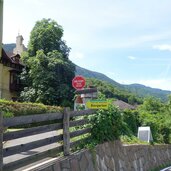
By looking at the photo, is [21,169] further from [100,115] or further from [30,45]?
[30,45]

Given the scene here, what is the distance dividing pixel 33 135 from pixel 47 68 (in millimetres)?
36817

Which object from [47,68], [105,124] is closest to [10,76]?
[47,68]

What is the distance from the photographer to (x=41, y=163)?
9.75m

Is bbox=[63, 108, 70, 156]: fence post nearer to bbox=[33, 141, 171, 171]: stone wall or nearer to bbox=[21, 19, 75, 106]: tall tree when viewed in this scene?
bbox=[33, 141, 171, 171]: stone wall

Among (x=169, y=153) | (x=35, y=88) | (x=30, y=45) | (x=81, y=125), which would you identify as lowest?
(x=169, y=153)

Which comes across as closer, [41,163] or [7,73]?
[41,163]

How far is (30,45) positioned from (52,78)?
7791 millimetres

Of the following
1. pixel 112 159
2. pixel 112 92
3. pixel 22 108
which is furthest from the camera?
pixel 112 92

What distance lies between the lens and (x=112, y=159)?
44.9ft

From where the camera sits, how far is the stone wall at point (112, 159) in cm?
1062

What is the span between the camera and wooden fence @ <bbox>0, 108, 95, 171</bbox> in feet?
28.3

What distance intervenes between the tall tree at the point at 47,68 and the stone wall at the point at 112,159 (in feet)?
81.2

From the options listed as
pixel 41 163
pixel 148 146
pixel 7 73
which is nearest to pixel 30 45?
pixel 7 73

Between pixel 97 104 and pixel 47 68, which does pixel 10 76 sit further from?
pixel 97 104
